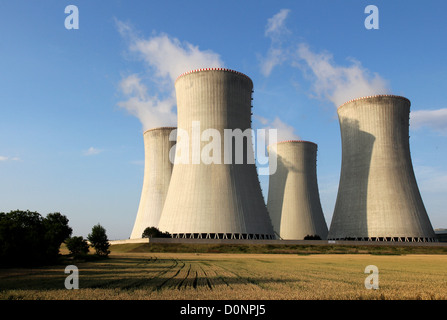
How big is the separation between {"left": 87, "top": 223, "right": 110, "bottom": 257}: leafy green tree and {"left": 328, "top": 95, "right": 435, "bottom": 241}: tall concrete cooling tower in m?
30.9

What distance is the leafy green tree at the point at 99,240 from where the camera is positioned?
32031 millimetres

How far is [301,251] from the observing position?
137 feet

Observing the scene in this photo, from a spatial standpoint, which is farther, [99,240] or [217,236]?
[217,236]

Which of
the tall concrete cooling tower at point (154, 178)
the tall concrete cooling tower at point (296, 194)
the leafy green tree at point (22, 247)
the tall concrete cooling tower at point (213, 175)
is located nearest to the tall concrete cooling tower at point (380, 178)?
the tall concrete cooling tower at point (296, 194)

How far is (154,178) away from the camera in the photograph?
55.8 meters

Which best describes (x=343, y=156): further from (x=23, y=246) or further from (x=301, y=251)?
(x=23, y=246)

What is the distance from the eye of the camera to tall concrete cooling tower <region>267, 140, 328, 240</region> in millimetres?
58312

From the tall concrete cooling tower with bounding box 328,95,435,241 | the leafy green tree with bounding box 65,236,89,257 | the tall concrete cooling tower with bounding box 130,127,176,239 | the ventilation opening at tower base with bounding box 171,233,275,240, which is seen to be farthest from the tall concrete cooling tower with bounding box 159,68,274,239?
the tall concrete cooling tower with bounding box 328,95,435,241

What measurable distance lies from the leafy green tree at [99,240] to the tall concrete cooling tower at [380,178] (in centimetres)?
3090

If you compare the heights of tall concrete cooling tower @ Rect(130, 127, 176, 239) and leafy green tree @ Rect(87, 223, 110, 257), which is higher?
tall concrete cooling tower @ Rect(130, 127, 176, 239)

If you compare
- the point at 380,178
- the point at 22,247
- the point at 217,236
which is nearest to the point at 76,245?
the point at 22,247

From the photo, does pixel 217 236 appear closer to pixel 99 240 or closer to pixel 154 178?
pixel 99 240

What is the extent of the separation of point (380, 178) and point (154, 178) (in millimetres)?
28507

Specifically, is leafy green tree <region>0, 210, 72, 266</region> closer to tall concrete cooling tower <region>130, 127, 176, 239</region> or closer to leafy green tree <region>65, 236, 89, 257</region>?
leafy green tree <region>65, 236, 89, 257</region>
